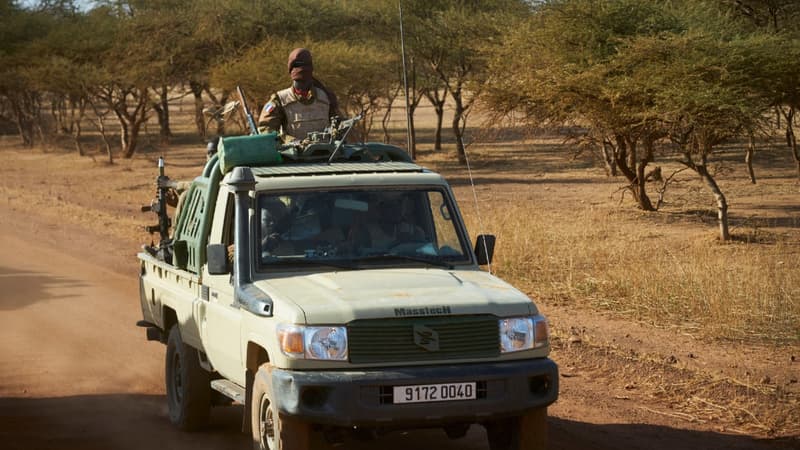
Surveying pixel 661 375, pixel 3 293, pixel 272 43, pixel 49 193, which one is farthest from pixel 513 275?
pixel 272 43

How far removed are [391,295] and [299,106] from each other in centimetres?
375

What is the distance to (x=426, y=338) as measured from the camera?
18.3ft

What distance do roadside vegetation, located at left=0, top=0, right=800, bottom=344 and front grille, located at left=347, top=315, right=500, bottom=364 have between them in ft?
14.6

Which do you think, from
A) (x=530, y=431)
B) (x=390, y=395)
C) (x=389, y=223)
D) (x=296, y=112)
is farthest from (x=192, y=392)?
(x=296, y=112)

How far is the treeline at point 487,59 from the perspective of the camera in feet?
62.6

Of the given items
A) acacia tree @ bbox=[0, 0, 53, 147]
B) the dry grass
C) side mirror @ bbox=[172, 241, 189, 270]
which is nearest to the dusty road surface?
side mirror @ bbox=[172, 241, 189, 270]

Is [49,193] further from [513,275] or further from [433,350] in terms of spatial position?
[433,350]

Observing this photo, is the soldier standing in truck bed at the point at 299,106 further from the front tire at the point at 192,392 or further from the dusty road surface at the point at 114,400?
the front tire at the point at 192,392

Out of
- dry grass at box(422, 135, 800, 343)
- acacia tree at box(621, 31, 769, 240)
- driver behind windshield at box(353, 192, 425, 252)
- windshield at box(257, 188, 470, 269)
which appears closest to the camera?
windshield at box(257, 188, 470, 269)

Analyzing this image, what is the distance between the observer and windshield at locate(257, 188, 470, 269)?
6402 mm

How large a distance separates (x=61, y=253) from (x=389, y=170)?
31.8 feet

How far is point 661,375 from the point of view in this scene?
8.61 metres

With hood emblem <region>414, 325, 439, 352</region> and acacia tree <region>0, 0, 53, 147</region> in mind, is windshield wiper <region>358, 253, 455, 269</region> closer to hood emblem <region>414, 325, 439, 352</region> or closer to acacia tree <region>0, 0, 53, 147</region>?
hood emblem <region>414, 325, 439, 352</region>

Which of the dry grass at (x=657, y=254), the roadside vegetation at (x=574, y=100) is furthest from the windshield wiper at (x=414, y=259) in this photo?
the dry grass at (x=657, y=254)
